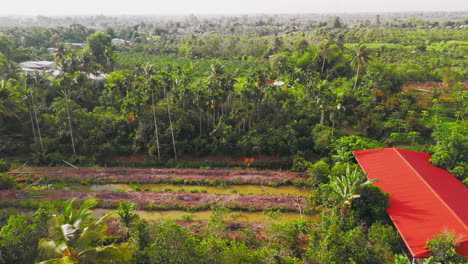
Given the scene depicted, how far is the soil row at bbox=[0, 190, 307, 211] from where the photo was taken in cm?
2656

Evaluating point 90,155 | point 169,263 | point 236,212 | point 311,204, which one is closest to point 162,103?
point 90,155

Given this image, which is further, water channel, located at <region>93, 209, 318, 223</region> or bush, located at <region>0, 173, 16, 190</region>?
bush, located at <region>0, 173, 16, 190</region>

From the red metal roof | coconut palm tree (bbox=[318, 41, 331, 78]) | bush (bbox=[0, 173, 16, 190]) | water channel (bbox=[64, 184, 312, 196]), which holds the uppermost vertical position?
coconut palm tree (bbox=[318, 41, 331, 78])

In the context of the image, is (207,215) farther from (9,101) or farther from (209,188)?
(9,101)

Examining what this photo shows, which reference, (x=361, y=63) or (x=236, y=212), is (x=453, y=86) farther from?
(x=236, y=212)

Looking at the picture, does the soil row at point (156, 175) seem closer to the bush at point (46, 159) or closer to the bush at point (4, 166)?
the bush at point (4, 166)

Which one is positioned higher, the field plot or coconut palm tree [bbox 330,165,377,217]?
coconut palm tree [bbox 330,165,377,217]

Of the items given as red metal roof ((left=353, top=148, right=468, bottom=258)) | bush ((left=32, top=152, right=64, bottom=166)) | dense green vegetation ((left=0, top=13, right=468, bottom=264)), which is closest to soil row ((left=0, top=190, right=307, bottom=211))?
dense green vegetation ((left=0, top=13, right=468, bottom=264))

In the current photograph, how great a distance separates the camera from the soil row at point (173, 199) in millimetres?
26558

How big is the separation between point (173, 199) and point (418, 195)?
20.9 meters

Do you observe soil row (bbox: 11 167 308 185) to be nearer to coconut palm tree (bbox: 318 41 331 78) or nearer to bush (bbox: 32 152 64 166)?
bush (bbox: 32 152 64 166)

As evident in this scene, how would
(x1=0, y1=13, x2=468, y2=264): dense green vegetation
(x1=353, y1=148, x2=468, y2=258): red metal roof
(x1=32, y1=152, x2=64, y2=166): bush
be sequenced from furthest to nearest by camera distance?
(x1=32, y1=152, x2=64, y2=166): bush → (x1=353, y1=148, x2=468, y2=258): red metal roof → (x1=0, y1=13, x2=468, y2=264): dense green vegetation

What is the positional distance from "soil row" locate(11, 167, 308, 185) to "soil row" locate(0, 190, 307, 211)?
9.10 feet

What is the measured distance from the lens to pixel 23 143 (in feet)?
123
